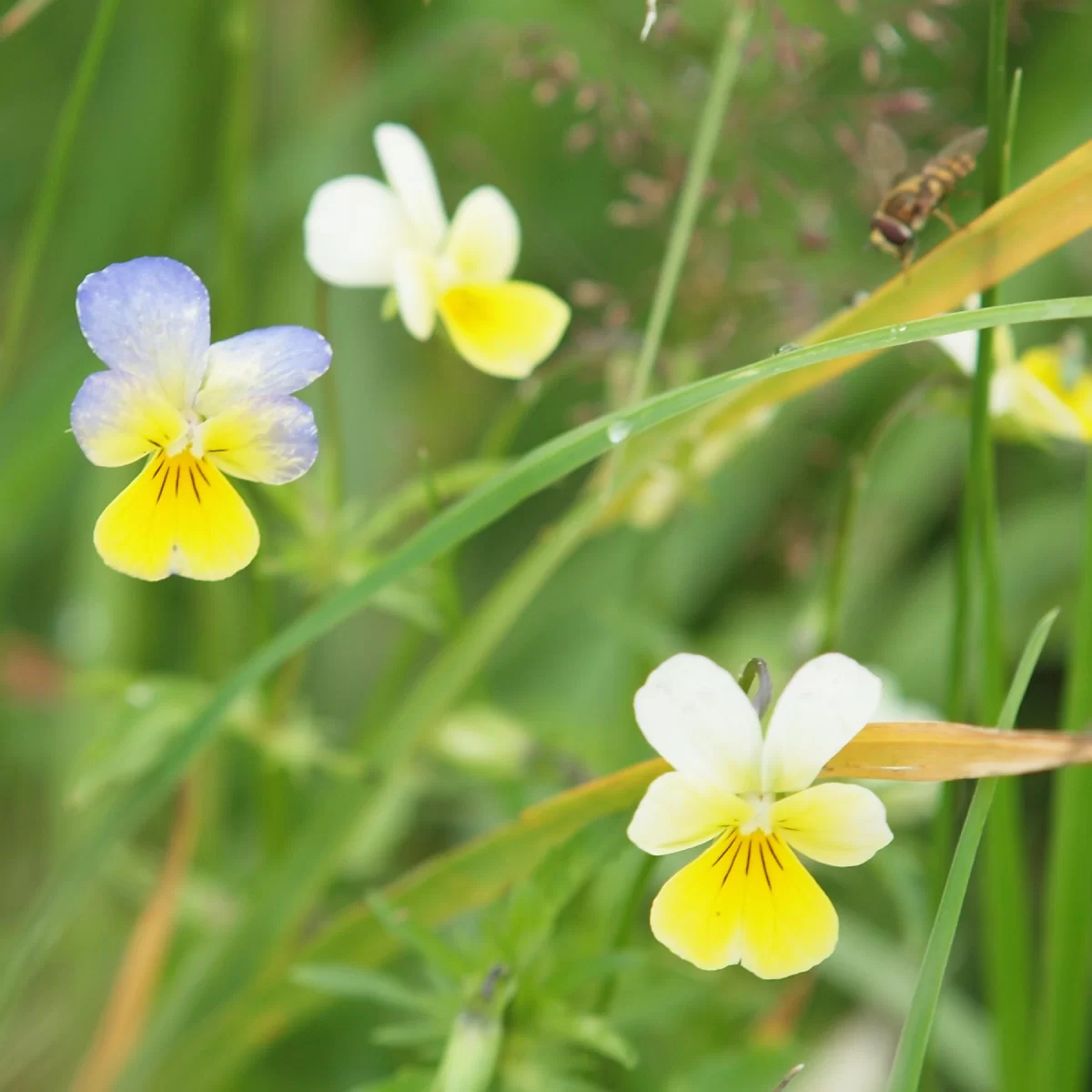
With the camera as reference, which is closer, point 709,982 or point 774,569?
point 709,982

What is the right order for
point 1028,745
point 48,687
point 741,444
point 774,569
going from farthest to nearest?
point 774,569 < point 48,687 < point 741,444 < point 1028,745

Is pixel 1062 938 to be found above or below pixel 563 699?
below

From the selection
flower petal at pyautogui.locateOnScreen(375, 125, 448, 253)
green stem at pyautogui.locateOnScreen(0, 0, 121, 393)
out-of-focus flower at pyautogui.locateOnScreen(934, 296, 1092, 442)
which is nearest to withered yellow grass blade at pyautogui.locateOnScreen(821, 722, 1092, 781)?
out-of-focus flower at pyautogui.locateOnScreen(934, 296, 1092, 442)

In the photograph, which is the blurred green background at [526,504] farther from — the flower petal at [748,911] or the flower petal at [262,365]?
the flower petal at [262,365]

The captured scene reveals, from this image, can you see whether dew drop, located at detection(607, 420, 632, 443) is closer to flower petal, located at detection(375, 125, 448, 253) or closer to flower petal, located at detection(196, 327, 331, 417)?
flower petal, located at detection(196, 327, 331, 417)

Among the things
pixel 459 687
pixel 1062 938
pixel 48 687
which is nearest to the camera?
pixel 1062 938

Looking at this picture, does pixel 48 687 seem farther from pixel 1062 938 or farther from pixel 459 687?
pixel 1062 938

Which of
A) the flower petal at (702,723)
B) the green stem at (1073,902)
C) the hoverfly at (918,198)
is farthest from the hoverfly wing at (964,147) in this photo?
the flower petal at (702,723)

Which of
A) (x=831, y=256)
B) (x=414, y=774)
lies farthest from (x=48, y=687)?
(x=831, y=256)
